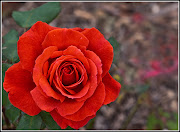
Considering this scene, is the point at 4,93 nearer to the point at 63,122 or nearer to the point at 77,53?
the point at 63,122

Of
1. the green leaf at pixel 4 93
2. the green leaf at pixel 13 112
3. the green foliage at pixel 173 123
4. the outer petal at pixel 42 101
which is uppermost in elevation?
the outer petal at pixel 42 101

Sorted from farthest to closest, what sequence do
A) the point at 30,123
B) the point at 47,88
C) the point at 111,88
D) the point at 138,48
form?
1. the point at 138,48
2. the point at 30,123
3. the point at 111,88
4. the point at 47,88

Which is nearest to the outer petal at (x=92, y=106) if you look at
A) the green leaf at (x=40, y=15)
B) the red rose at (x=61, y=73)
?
the red rose at (x=61, y=73)

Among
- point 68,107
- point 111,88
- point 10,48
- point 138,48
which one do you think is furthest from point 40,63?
point 138,48

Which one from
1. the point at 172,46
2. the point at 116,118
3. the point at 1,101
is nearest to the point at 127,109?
the point at 116,118

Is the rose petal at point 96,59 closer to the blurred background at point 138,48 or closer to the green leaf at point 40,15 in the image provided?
the green leaf at point 40,15

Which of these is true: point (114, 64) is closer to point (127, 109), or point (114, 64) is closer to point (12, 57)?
point (12, 57)
